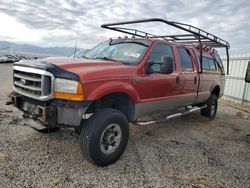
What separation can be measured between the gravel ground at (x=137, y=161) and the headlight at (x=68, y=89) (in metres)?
1.07

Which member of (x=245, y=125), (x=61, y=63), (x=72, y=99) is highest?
(x=61, y=63)

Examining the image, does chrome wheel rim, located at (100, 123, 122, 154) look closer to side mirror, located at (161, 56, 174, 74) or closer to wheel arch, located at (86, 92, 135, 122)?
wheel arch, located at (86, 92, 135, 122)

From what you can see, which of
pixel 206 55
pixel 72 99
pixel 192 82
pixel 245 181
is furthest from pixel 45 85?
pixel 206 55


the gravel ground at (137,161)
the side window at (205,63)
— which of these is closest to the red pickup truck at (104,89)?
the gravel ground at (137,161)

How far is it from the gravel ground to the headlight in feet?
Answer: 3.50

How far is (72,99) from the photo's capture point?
10.5 feet

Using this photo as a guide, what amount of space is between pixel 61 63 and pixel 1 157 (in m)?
1.70

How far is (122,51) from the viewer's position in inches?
180

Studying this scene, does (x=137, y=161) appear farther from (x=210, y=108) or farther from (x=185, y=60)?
(x=210, y=108)

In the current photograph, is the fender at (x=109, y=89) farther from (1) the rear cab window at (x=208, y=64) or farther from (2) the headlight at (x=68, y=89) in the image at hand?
(1) the rear cab window at (x=208, y=64)

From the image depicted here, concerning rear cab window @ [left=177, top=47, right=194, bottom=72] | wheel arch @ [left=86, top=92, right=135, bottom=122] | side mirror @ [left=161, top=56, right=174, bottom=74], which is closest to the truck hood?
wheel arch @ [left=86, top=92, right=135, bottom=122]

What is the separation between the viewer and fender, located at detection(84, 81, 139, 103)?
130 inches

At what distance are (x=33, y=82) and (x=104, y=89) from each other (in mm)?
1042

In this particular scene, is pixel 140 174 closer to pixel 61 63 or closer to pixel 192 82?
pixel 61 63
